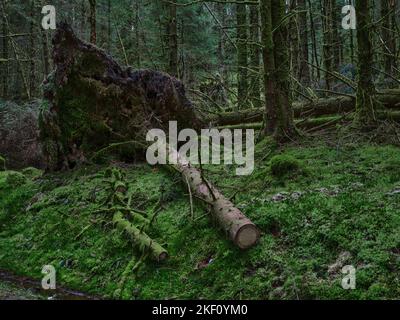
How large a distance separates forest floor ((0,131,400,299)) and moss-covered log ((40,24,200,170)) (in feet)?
4.08

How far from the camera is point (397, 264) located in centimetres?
434

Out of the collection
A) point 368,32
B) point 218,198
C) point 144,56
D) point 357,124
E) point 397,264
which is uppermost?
point 144,56

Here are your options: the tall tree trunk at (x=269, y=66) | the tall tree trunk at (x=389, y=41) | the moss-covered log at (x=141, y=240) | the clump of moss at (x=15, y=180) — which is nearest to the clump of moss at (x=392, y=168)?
the tall tree trunk at (x=269, y=66)

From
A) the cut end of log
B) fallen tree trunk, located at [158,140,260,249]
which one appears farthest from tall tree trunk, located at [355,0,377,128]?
the cut end of log

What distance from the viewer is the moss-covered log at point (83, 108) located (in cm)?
972

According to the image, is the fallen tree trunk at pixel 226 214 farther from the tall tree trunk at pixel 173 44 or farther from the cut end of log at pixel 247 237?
the tall tree trunk at pixel 173 44

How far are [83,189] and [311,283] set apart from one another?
526 cm

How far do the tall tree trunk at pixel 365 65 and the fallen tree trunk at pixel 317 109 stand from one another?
133 centimetres

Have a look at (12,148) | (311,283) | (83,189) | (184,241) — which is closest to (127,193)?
(83,189)

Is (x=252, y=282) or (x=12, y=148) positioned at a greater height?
(x=12, y=148)

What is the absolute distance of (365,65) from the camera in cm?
802

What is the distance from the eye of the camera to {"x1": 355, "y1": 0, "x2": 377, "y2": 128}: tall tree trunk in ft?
26.2

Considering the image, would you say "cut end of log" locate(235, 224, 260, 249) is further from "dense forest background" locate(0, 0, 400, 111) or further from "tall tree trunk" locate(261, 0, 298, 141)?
"dense forest background" locate(0, 0, 400, 111)
